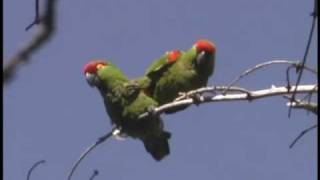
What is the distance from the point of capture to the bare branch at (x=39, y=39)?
93 centimetres

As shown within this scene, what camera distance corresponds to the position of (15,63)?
0.98 metres

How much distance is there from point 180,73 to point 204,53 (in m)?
0.33

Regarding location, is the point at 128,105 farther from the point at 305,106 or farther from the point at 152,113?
the point at 305,106

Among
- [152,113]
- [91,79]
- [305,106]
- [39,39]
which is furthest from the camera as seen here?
[91,79]

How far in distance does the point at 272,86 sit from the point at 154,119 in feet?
7.12

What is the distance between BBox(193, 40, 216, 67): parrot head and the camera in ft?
17.8

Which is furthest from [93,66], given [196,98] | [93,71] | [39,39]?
[39,39]

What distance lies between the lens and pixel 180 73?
5277 mm

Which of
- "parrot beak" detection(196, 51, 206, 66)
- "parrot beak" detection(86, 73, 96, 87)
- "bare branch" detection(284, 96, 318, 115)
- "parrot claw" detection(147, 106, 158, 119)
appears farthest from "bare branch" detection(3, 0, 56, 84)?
"parrot beak" detection(86, 73, 96, 87)

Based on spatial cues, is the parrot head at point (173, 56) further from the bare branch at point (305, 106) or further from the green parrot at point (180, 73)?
the bare branch at point (305, 106)

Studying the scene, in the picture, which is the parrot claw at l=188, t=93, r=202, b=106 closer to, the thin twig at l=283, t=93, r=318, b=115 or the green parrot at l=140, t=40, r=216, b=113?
the thin twig at l=283, t=93, r=318, b=115

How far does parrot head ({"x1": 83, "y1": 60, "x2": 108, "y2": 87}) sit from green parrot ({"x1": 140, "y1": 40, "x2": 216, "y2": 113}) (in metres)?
0.48

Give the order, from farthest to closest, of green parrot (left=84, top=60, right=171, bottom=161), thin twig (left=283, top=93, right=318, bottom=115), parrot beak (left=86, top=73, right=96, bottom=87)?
parrot beak (left=86, top=73, right=96, bottom=87), green parrot (left=84, top=60, right=171, bottom=161), thin twig (left=283, top=93, right=318, bottom=115)

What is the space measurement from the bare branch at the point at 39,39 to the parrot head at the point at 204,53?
176 inches
